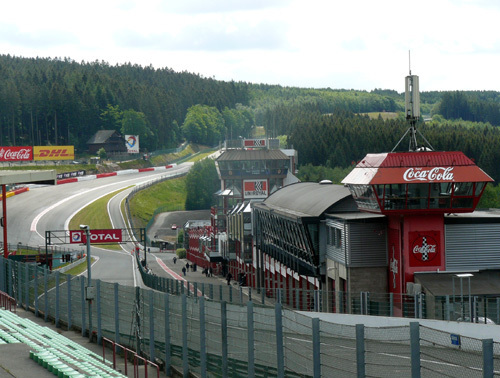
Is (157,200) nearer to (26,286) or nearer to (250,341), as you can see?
(26,286)

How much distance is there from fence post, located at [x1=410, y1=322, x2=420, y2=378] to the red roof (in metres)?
32.9

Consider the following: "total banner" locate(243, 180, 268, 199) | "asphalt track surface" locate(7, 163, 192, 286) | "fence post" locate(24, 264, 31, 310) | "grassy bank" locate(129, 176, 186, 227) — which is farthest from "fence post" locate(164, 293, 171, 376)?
Result: "grassy bank" locate(129, 176, 186, 227)

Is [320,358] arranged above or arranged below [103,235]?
above

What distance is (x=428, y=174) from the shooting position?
4647 cm

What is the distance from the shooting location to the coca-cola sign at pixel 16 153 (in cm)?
16125

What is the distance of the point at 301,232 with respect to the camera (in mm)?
58438

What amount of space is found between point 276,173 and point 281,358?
107025mm

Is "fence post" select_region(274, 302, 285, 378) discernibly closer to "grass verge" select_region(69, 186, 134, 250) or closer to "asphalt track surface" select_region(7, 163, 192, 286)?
"asphalt track surface" select_region(7, 163, 192, 286)

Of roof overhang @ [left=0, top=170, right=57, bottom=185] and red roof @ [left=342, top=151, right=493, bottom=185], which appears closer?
red roof @ [left=342, top=151, right=493, bottom=185]

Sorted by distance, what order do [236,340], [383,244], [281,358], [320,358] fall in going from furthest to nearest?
[383,244] → [236,340] → [281,358] → [320,358]

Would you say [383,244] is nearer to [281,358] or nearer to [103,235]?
[103,235]

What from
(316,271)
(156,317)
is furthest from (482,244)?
(156,317)

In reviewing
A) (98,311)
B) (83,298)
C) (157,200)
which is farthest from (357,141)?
(98,311)

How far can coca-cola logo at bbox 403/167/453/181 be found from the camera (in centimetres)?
4647
